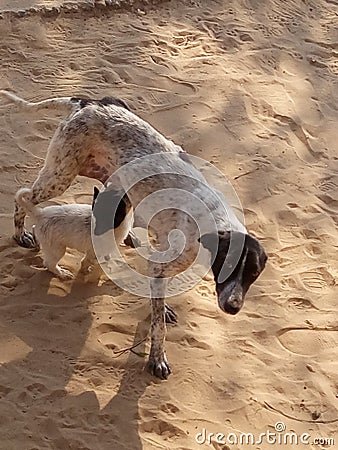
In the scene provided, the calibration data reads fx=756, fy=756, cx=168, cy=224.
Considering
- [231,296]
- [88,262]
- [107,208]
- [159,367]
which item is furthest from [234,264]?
[88,262]

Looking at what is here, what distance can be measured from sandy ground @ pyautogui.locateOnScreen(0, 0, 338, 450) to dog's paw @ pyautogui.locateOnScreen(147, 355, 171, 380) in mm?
50

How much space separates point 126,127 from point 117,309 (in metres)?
1.19

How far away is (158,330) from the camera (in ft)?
14.9

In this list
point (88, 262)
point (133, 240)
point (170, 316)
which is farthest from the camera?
point (133, 240)

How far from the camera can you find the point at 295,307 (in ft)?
17.0

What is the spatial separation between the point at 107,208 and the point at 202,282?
3.15 feet

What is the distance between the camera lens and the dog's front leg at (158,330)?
452 centimetres

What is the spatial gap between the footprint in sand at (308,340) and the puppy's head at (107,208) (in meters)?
1.33

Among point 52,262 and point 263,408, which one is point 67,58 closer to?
point 52,262

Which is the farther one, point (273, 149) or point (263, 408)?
point (273, 149)

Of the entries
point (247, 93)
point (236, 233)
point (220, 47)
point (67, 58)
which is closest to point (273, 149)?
point (247, 93)
